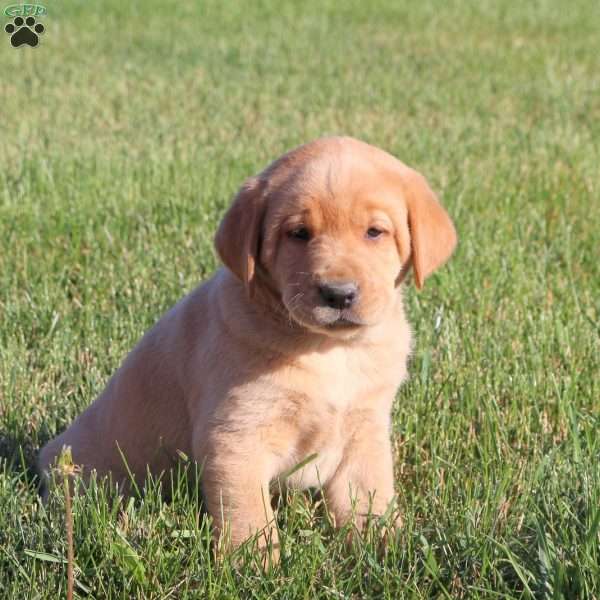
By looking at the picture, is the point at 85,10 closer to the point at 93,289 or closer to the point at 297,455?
the point at 93,289

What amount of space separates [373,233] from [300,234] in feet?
0.77

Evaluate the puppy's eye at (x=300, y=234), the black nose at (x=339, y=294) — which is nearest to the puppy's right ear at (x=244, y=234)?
the puppy's eye at (x=300, y=234)

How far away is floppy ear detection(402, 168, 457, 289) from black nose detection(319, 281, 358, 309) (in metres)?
0.37

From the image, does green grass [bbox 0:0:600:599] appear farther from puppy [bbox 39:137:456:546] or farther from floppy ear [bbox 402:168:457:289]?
floppy ear [bbox 402:168:457:289]

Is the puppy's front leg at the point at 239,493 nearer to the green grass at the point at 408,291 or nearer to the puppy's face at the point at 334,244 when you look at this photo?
the green grass at the point at 408,291

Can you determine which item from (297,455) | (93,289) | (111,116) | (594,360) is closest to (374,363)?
(297,455)

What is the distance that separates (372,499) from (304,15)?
1276cm

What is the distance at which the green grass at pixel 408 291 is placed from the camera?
124 inches

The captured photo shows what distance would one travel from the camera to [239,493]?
3.27m

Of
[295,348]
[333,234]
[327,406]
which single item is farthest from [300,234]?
[327,406]

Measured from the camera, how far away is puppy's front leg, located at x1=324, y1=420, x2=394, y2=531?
358 centimetres

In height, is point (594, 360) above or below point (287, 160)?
below

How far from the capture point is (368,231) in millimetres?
3365

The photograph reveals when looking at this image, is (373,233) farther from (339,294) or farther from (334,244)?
(339,294)
